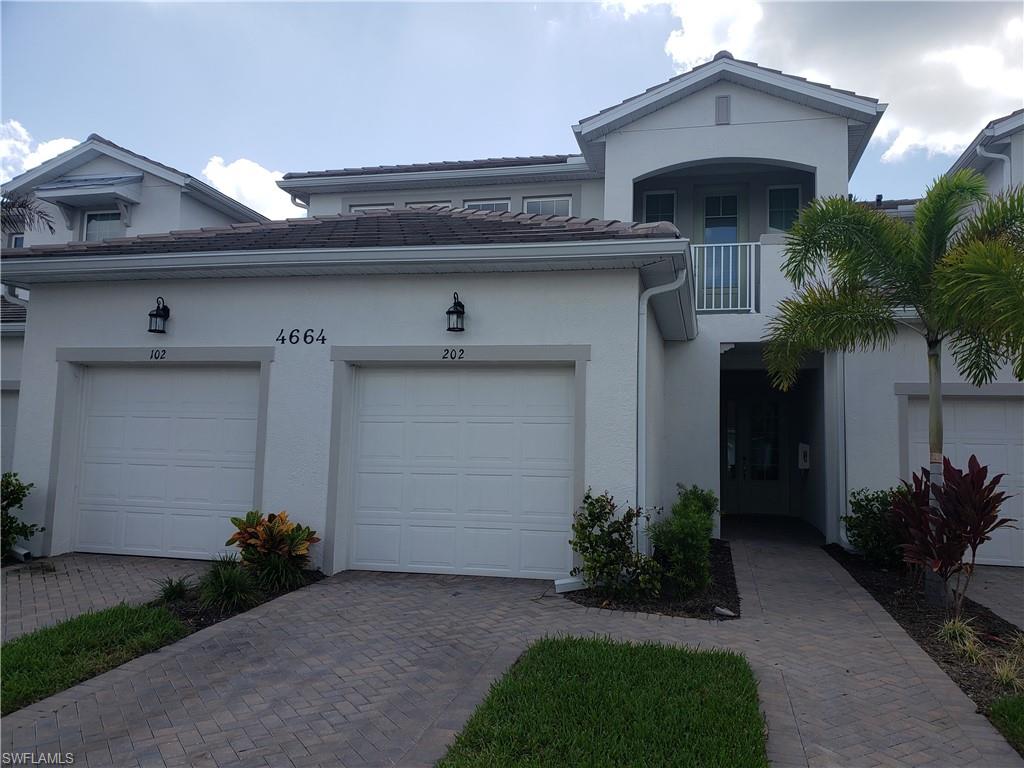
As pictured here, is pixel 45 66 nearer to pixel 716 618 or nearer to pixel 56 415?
pixel 56 415

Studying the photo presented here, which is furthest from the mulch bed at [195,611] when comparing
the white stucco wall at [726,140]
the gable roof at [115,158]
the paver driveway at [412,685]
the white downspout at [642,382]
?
the gable roof at [115,158]

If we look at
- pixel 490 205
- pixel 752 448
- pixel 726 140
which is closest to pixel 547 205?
pixel 490 205

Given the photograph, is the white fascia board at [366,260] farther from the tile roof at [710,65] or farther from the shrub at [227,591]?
the tile roof at [710,65]

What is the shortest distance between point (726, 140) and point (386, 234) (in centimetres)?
764

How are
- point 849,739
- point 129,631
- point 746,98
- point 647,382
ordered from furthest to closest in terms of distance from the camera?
1. point 746,98
2. point 647,382
3. point 129,631
4. point 849,739

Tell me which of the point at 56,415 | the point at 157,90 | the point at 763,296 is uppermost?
the point at 157,90

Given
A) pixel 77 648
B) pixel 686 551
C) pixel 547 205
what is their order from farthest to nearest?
1. pixel 547 205
2. pixel 686 551
3. pixel 77 648

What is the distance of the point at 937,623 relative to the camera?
626cm

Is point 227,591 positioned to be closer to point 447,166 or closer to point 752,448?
point 447,166

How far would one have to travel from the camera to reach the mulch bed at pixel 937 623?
4.75 m

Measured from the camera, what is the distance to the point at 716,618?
6.18 meters

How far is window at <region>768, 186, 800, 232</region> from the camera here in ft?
44.1

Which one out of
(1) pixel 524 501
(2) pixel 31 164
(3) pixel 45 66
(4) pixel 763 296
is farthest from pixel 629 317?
(2) pixel 31 164

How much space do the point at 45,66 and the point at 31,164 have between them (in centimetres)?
1037
